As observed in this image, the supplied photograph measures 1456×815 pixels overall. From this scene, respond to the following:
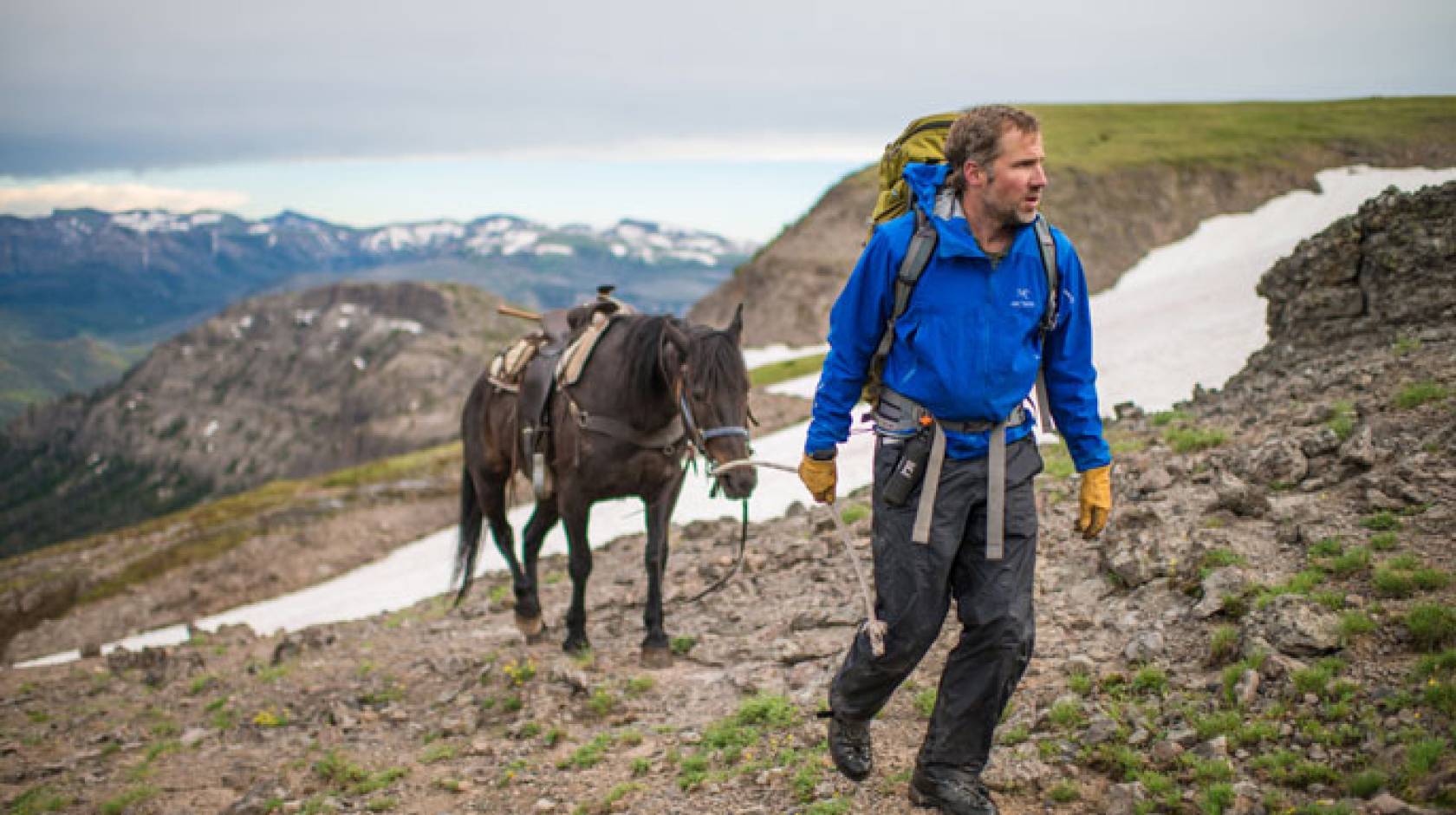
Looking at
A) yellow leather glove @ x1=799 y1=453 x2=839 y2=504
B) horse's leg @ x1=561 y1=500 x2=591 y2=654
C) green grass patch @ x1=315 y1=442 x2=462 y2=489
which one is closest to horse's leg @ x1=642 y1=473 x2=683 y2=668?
horse's leg @ x1=561 y1=500 x2=591 y2=654

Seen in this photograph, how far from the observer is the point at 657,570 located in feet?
30.2

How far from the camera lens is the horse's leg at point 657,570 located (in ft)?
29.3

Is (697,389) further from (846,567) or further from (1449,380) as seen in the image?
(1449,380)

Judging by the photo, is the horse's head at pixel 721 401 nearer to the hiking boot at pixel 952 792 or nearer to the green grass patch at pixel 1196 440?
the hiking boot at pixel 952 792

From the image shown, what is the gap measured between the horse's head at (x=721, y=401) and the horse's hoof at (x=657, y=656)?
7.96 ft

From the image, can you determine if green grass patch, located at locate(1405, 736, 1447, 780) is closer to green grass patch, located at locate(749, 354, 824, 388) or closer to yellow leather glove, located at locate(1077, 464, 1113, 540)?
yellow leather glove, located at locate(1077, 464, 1113, 540)

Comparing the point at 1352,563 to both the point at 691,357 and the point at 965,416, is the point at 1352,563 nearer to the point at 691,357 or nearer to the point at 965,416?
the point at 965,416

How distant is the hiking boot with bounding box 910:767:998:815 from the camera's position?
4922 mm

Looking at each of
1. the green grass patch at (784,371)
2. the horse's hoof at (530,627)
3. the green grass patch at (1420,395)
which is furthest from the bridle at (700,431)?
the green grass patch at (784,371)

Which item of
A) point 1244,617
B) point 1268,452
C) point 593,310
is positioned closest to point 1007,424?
point 1244,617

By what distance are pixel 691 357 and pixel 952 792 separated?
4.27 metres

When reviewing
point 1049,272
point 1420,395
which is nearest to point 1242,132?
point 1420,395

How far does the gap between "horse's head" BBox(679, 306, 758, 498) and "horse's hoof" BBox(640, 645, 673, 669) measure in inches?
95.6

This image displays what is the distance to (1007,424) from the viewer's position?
4703 mm
